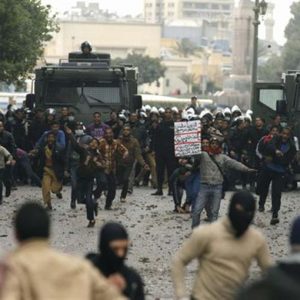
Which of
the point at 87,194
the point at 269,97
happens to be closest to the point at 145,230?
the point at 87,194

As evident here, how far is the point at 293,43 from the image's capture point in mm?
152625

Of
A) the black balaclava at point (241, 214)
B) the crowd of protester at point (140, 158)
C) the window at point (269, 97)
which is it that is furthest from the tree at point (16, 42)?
the black balaclava at point (241, 214)

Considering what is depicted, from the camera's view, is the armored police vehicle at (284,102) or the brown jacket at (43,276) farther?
the armored police vehicle at (284,102)

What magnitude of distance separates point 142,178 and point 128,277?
23.6 metres

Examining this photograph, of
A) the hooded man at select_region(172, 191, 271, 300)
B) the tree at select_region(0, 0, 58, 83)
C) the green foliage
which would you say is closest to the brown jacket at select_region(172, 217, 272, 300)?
the hooded man at select_region(172, 191, 271, 300)

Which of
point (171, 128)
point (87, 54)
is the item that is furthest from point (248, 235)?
point (87, 54)

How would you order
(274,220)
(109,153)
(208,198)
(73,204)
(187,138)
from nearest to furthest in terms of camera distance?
1. (208,198)
2. (274,220)
3. (109,153)
4. (187,138)
5. (73,204)

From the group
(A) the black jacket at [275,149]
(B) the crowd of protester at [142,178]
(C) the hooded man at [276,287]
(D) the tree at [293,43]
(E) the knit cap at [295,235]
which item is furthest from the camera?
(D) the tree at [293,43]

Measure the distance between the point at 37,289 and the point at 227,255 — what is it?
7.98 ft

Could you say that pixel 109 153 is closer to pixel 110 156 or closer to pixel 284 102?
pixel 110 156

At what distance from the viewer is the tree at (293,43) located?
14269 cm

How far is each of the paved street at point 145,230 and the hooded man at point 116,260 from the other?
5679 millimetres

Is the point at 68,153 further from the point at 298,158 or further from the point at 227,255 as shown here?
the point at 227,255

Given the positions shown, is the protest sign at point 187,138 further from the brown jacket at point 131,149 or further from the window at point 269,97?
the window at point 269,97
